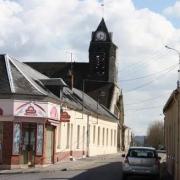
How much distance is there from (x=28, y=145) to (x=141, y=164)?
12.3 metres

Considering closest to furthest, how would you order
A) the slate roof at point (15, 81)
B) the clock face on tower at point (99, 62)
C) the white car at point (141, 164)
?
the white car at point (141, 164), the slate roof at point (15, 81), the clock face on tower at point (99, 62)

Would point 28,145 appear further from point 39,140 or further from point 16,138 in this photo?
point 16,138

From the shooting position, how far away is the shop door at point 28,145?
3803 cm

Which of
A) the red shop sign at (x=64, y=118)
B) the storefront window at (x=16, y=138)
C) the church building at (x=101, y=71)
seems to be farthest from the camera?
the church building at (x=101, y=71)

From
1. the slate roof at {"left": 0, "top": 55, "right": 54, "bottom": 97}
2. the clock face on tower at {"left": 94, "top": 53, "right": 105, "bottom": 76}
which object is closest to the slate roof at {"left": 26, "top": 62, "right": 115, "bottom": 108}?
the clock face on tower at {"left": 94, "top": 53, "right": 105, "bottom": 76}

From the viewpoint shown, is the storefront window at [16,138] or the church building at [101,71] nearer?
the storefront window at [16,138]

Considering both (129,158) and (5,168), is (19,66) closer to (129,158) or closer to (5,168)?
(5,168)

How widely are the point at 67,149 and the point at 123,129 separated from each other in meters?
54.1

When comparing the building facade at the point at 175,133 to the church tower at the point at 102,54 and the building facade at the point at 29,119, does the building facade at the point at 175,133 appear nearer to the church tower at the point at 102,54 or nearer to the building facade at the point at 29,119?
the building facade at the point at 29,119

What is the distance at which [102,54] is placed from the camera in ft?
305

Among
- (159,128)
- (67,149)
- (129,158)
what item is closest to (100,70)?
(159,128)

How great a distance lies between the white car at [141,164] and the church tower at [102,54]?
6419cm

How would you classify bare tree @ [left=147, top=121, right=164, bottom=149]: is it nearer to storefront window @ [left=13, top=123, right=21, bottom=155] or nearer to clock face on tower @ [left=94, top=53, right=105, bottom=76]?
clock face on tower @ [left=94, top=53, right=105, bottom=76]

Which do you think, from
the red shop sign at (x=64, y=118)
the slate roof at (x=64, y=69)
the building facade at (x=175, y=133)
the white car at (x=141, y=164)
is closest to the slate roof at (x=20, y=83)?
the red shop sign at (x=64, y=118)
